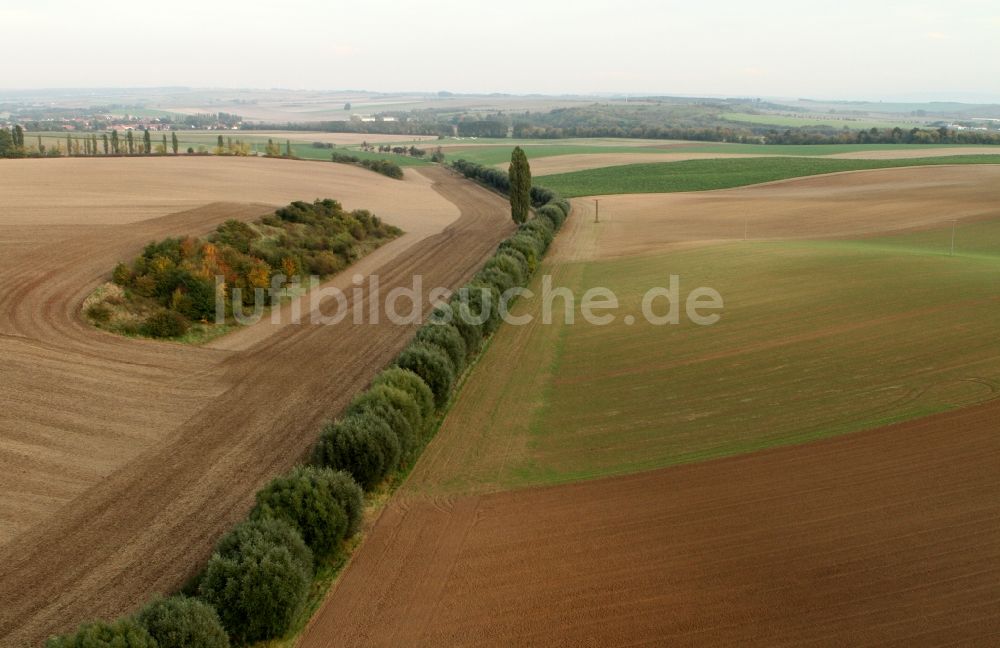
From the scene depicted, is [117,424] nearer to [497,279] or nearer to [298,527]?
[298,527]

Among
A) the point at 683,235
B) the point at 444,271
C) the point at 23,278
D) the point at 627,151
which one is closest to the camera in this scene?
the point at 23,278

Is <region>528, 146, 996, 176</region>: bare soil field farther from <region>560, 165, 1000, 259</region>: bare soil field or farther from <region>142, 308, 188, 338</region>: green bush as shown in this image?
<region>142, 308, 188, 338</region>: green bush

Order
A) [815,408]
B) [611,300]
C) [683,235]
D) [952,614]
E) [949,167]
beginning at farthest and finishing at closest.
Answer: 1. [949,167]
2. [683,235]
3. [611,300]
4. [815,408]
5. [952,614]

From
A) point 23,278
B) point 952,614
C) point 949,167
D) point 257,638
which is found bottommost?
point 257,638

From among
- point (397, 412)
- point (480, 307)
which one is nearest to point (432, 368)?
point (397, 412)

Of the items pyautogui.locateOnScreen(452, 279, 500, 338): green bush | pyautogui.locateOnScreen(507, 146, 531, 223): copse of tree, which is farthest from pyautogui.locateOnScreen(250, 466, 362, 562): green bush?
pyautogui.locateOnScreen(507, 146, 531, 223): copse of tree

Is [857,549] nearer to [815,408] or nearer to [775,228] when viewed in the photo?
[815,408]

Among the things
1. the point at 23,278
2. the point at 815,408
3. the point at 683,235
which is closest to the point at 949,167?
the point at 683,235

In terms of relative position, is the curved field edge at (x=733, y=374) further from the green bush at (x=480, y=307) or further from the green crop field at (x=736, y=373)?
the green bush at (x=480, y=307)
